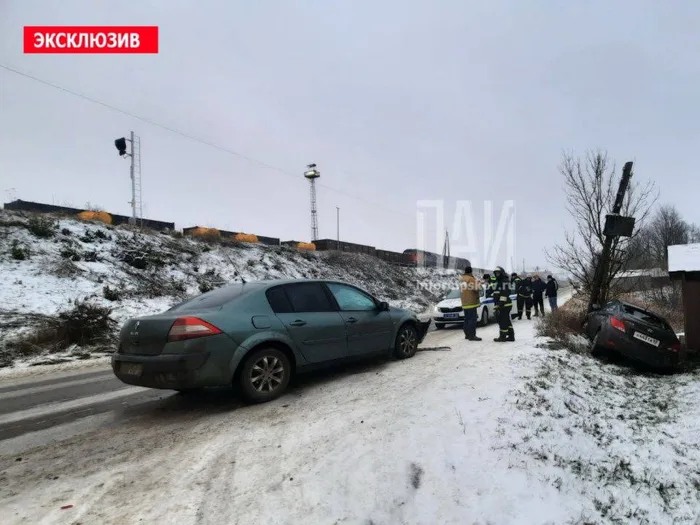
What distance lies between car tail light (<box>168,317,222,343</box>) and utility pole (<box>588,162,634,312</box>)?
11315mm

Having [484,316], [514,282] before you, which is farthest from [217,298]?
[514,282]

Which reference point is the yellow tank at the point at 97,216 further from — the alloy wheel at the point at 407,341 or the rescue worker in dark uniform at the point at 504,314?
the rescue worker in dark uniform at the point at 504,314

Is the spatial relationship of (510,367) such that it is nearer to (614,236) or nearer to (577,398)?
(577,398)

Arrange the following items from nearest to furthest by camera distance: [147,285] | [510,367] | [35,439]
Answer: [35,439] < [510,367] < [147,285]

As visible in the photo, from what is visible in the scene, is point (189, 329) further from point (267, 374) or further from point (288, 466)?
point (288, 466)

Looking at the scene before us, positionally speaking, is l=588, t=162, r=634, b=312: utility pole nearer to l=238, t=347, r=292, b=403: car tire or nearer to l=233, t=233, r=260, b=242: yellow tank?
l=238, t=347, r=292, b=403: car tire

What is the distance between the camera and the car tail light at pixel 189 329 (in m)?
4.38

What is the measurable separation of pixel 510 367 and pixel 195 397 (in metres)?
4.44

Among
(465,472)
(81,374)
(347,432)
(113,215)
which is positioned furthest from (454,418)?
(113,215)

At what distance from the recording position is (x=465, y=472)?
10.7 ft

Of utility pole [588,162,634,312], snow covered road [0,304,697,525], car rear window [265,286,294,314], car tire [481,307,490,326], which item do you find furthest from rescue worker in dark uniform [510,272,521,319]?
car rear window [265,286,294,314]

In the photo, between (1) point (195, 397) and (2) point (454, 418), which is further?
(1) point (195, 397)

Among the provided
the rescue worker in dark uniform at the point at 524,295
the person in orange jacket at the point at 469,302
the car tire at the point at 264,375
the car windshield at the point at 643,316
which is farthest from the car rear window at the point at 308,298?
the rescue worker in dark uniform at the point at 524,295

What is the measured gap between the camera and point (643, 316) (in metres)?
9.21
